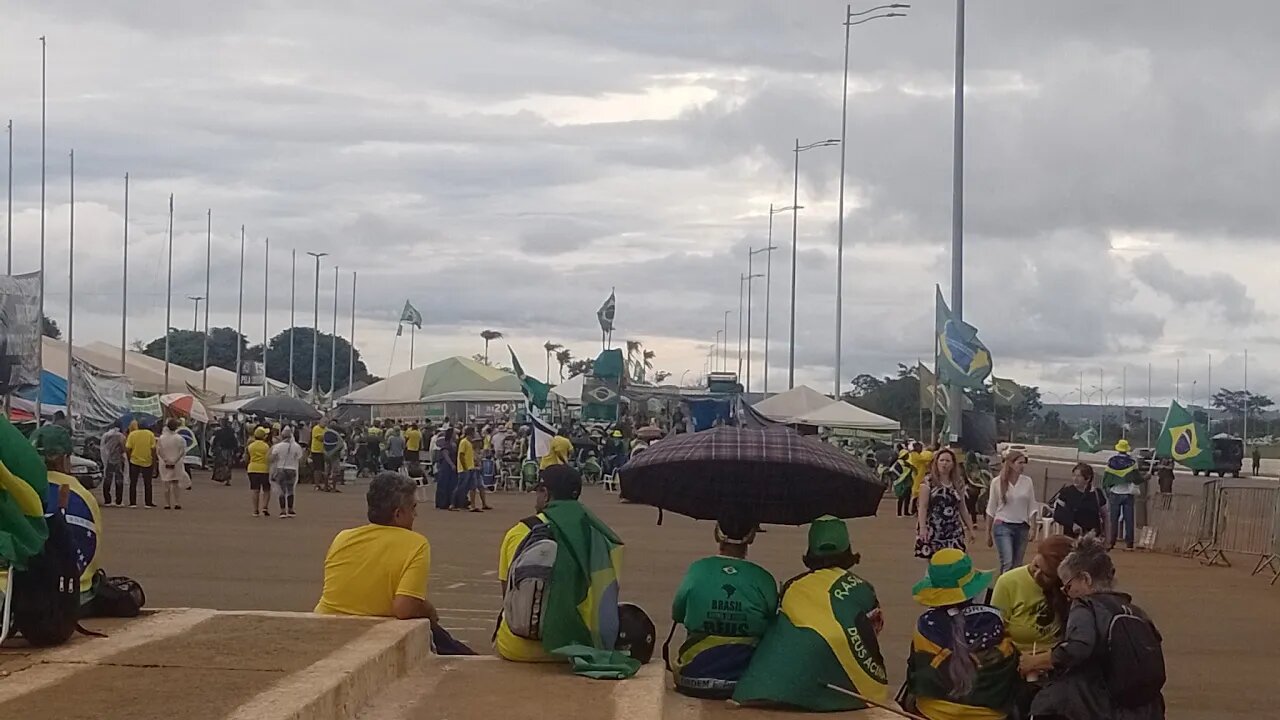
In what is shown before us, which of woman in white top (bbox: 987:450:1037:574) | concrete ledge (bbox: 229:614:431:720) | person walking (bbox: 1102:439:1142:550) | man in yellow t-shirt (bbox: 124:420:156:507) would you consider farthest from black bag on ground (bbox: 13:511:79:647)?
man in yellow t-shirt (bbox: 124:420:156:507)

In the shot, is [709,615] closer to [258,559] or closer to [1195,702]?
[1195,702]

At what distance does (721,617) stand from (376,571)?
1.93m

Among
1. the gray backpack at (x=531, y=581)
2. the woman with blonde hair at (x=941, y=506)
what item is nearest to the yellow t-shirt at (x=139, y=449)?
the woman with blonde hair at (x=941, y=506)

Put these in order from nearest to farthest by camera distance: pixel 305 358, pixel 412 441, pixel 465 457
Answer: pixel 465 457 < pixel 412 441 < pixel 305 358

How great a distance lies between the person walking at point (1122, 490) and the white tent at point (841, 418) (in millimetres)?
18039

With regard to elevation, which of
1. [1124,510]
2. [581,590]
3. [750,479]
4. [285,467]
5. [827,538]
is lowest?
[1124,510]

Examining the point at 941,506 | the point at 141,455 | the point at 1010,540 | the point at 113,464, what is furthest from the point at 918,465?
the point at 113,464

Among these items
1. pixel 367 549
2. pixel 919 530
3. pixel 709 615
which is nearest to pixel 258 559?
pixel 919 530

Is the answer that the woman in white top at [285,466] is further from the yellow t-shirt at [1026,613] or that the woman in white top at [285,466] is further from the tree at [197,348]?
the tree at [197,348]

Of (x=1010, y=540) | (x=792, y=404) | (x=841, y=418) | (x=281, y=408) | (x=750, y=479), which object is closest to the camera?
(x=750, y=479)

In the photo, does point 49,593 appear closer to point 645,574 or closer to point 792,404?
point 645,574

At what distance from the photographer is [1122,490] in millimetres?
23906

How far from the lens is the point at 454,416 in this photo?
76.9m

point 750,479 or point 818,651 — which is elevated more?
point 750,479
